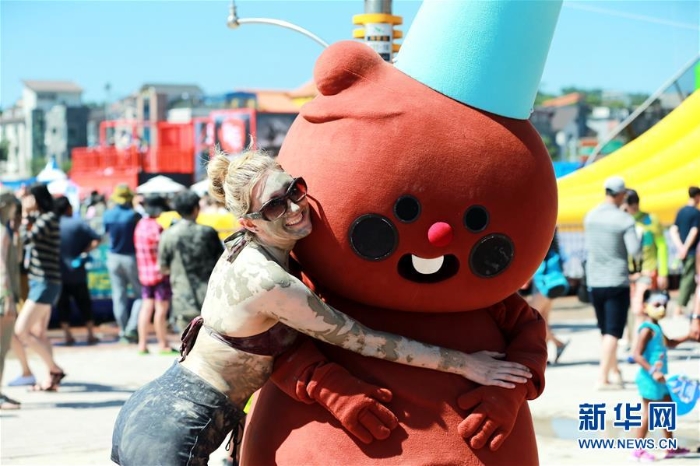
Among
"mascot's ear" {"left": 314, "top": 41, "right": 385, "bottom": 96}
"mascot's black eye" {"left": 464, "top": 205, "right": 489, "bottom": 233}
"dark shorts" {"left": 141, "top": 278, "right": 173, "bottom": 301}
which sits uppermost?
"mascot's ear" {"left": 314, "top": 41, "right": 385, "bottom": 96}

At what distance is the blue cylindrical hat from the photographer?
414 centimetres

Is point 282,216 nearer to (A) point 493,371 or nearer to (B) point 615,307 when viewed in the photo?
(A) point 493,371

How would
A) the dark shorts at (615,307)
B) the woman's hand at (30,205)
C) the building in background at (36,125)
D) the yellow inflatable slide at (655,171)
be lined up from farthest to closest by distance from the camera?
1. the building in background at (36,125)
2. the yellow inflatable slide at (655,171)
3. the woman's hand at (30,205)
4. the dark shorts at (615,307)

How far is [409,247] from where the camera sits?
3.99 meters

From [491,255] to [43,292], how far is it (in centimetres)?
602

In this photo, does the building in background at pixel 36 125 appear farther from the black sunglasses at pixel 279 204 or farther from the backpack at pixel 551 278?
the black sunglasses at pixel 279 204

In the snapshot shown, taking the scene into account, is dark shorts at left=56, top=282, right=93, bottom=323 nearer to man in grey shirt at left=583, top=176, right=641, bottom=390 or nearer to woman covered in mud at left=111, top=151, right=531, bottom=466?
man in grey shirt at left=583, top=176, right=641, bottom=390

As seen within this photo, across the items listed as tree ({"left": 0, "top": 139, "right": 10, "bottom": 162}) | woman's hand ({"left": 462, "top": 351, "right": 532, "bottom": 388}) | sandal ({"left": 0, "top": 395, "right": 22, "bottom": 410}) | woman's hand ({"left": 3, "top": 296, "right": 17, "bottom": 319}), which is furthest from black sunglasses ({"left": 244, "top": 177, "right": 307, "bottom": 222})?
tree ({"left": 0, "top": 139, "right": 10, "bottom": 162})

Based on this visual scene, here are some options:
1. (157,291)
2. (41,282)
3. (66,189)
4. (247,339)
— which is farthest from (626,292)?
(66,189)

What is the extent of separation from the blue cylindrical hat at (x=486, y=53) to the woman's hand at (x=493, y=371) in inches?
39.2

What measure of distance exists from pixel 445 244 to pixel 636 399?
532cm

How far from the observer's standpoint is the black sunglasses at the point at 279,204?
12.8 ft

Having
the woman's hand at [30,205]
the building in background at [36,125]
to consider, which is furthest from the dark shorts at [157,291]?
the building in background at [36,125]

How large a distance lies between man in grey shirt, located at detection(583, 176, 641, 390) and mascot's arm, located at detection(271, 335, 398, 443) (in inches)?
216
